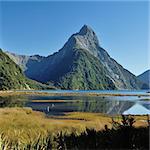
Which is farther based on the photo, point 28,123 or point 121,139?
point 28,123

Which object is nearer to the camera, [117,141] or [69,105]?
[117,141]

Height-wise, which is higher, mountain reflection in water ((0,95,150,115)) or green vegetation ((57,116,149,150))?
mountain reflection in water ((0,95,150,115))

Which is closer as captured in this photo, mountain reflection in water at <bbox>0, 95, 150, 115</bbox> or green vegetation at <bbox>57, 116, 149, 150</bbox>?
green vegetation at <bbox>57, 116, 149, 150</bbox>

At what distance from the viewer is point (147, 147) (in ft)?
43.3

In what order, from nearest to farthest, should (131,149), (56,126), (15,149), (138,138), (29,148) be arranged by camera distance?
(15,149), (29,148), (131,149), (138,138), (56,126)

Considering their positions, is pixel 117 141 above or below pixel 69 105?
below

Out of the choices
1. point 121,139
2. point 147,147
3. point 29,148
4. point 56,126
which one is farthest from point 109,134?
point 56,126

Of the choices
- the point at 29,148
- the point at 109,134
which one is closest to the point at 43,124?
the point at 109,134

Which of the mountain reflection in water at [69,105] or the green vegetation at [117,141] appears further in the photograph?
the mountain reflection in water at [69,105]

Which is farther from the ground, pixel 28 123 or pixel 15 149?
pixel 28 123

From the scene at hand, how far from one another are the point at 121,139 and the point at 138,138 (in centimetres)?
85

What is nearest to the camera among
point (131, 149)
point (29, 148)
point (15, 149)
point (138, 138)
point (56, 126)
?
point (15, 149)

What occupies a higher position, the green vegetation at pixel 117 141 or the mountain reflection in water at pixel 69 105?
the mountain reflection in water at pixel 69 105

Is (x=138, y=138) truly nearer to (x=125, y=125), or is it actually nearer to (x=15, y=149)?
(x=125, y=125)
